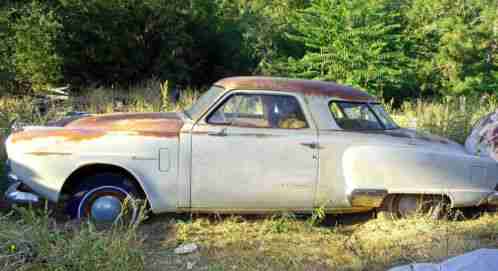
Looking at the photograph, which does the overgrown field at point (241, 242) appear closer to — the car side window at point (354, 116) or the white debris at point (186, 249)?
the white debris at point (186, 249)

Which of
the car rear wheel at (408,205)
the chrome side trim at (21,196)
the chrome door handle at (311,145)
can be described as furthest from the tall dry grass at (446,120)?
the chrome side trim at (21,196)

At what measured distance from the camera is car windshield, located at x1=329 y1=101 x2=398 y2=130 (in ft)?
15.1

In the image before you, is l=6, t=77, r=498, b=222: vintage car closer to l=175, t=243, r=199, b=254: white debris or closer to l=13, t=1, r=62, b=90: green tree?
l=175, t=243, r=199, b=254: white debris

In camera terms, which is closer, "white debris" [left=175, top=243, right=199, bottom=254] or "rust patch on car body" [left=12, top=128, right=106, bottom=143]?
"white debris" [left=175, top=243, right=199, bottom=254]

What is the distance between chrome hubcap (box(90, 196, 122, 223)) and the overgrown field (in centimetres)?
21

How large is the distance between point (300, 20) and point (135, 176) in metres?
18.8

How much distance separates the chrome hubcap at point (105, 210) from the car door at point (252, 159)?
2.53 ft

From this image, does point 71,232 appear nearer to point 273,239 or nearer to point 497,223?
point 273,239

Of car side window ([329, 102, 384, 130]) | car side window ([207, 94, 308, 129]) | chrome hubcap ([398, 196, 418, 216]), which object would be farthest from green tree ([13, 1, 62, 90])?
chrome hubcap ([398, 196, 418, 216])

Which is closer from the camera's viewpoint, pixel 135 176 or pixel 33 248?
pixel 33 248

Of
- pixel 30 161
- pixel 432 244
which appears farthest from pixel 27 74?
pixel 432 244

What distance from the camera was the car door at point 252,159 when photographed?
4254 millimetres

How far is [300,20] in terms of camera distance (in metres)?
21.5

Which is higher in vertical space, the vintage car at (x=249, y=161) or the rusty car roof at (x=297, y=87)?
the rusty car roof at (x=297, y=87)
